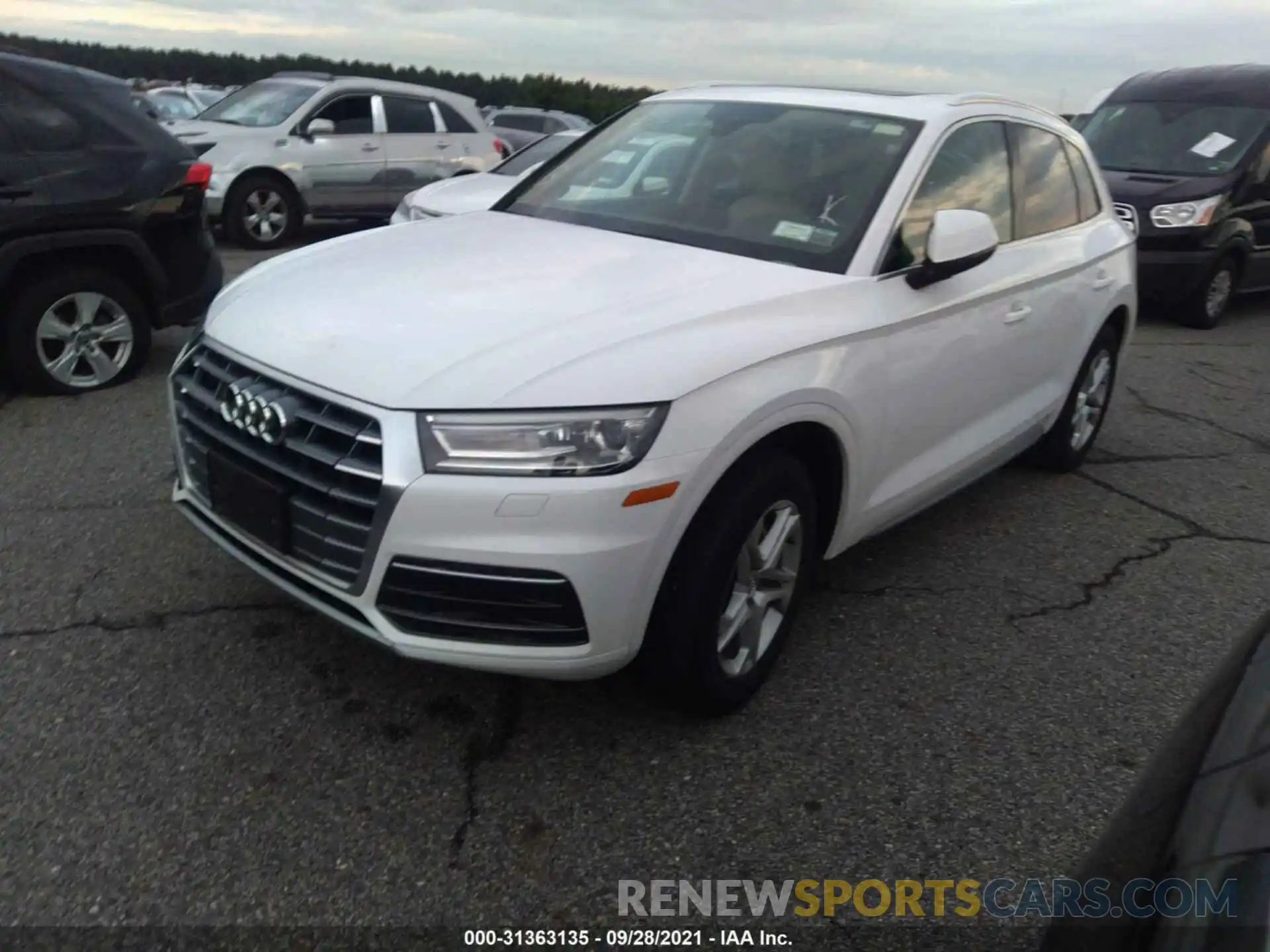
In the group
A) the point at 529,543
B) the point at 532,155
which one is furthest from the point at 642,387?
the point at 532,155

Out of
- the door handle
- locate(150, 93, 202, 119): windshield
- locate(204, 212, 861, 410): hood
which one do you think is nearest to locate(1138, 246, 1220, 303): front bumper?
Answer: the door handle

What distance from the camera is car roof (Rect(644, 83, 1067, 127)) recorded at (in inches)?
153

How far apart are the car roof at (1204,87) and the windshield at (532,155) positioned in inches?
222

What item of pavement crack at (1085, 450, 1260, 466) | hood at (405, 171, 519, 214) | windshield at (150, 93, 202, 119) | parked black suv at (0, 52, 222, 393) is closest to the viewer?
parked black suv at (0, 52, 222, 393)

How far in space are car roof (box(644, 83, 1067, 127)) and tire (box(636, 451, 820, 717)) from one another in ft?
5.06

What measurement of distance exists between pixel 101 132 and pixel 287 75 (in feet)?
23.7

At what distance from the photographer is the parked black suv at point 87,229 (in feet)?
17.7

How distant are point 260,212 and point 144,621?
8.43 m

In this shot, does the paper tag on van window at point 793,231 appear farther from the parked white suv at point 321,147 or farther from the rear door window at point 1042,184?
the parked white suv at point 321,147

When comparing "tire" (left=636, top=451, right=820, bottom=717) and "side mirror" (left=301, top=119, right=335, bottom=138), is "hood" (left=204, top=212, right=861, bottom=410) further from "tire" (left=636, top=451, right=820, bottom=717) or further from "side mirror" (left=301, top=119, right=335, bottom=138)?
"side mirror" (left=301, top=119, right=335, bottom=138)

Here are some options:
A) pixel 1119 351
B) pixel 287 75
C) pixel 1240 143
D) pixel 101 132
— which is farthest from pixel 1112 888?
pixel 287 75

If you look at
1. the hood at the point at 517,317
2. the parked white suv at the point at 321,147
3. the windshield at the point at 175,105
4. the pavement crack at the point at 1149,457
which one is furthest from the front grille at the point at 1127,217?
the windshield at the point at 175,105

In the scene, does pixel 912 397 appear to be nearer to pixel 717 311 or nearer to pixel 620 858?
pixel 717 311

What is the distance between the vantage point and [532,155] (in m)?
9.51
